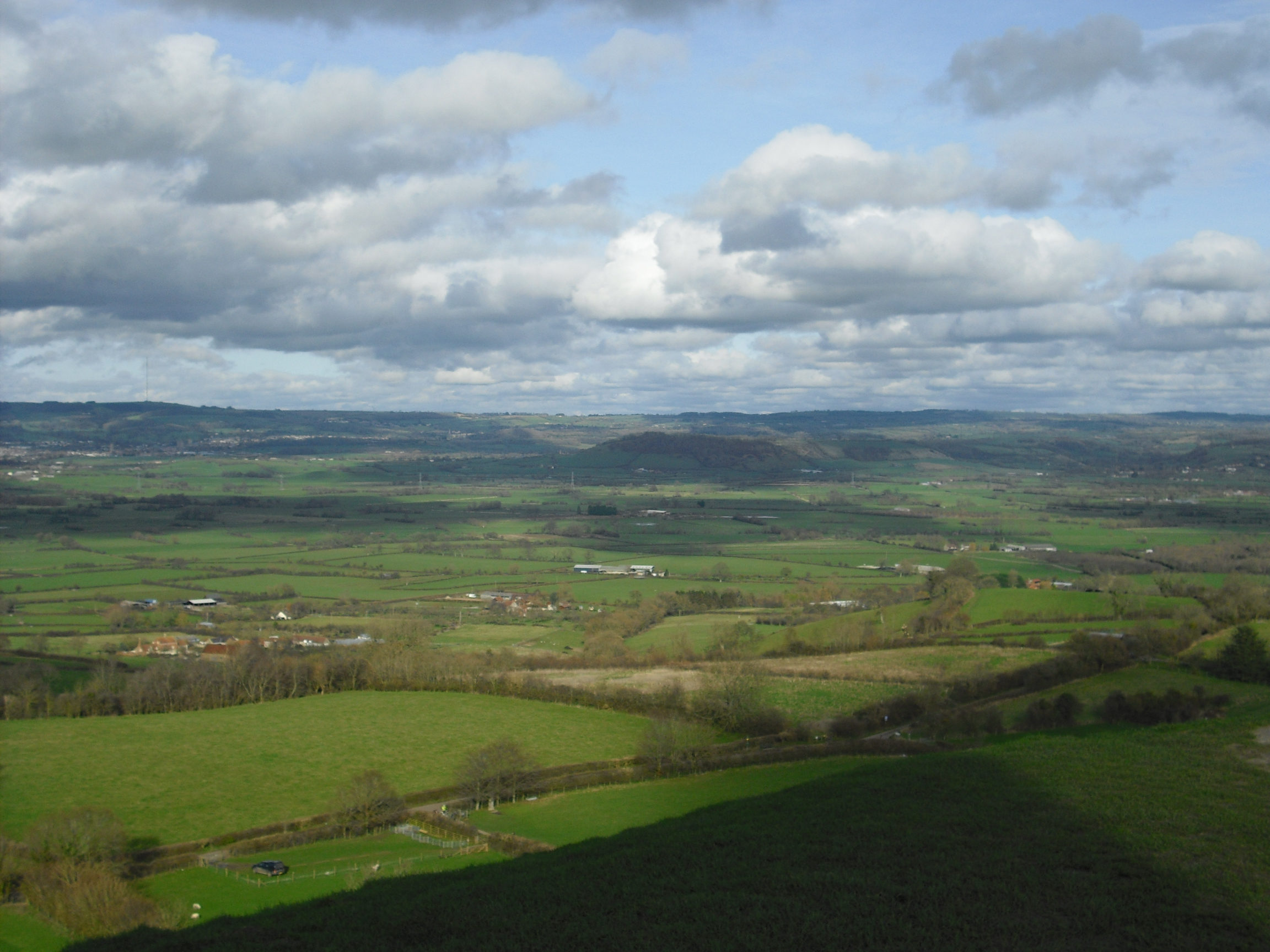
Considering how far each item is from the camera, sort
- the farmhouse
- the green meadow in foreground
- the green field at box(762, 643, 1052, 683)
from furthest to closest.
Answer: the farmhouse
the green field at box(762, 643, 1052, 683)
the green meadow in foreground

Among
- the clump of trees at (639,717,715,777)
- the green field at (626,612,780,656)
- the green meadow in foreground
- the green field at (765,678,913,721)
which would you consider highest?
the green meadow in foreground

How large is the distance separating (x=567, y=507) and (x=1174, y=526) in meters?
89.8

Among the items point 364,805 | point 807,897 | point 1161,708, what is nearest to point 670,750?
point 364,805

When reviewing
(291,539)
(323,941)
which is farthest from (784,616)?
(291,539)

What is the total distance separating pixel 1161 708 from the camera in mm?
45562

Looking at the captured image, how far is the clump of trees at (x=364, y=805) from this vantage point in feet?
→ 114

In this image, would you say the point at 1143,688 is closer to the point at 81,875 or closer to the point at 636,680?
the point at 636,680

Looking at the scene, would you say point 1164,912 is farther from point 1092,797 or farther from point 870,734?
point 870,734

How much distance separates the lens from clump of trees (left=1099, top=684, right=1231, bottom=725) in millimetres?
45312

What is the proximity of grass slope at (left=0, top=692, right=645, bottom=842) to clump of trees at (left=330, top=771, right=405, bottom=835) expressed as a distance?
66.8 inches

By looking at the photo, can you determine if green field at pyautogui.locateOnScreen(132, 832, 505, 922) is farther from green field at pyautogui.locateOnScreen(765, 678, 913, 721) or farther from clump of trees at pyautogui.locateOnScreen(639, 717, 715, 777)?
green field at pyautogui.locateOnScreen(765, 678, 913, 721)

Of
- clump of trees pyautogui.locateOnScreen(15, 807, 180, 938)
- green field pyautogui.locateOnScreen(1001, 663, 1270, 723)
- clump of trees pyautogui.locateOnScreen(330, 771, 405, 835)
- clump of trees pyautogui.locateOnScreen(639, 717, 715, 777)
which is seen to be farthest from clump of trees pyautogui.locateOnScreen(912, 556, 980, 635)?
clump of trees pyautogui.locateOnScreen(15, 807, 180, 938)

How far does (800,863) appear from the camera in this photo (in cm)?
2555

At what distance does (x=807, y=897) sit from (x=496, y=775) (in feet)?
60.2
